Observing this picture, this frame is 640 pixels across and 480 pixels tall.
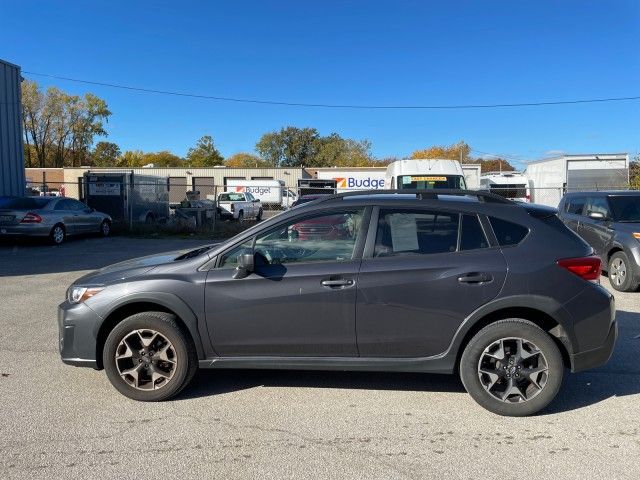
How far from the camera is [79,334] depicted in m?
4.26

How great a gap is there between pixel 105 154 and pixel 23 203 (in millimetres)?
76093

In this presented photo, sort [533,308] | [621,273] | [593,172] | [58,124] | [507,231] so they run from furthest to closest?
[58,124], [593,172], [621,273], [507,231], [533,308]

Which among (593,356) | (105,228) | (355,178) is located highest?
(355,178)

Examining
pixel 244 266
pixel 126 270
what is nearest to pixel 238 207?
pixel 126 270

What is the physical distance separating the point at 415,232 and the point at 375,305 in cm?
67

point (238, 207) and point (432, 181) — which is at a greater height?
point (432, 181)

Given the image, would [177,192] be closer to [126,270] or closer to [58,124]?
[58,124]

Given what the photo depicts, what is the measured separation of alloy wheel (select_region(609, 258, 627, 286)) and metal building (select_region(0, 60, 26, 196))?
62.7 feet

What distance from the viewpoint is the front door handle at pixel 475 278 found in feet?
12.9

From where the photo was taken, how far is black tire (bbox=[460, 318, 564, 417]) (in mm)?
3906

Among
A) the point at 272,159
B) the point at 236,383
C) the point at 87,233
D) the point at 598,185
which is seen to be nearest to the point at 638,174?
the point at 598,185

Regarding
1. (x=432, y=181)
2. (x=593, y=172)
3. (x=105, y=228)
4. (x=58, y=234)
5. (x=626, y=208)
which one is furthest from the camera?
(x=593, y=172)

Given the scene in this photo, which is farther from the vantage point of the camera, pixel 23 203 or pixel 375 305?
pixel 23 203

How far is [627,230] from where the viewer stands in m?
8.45
